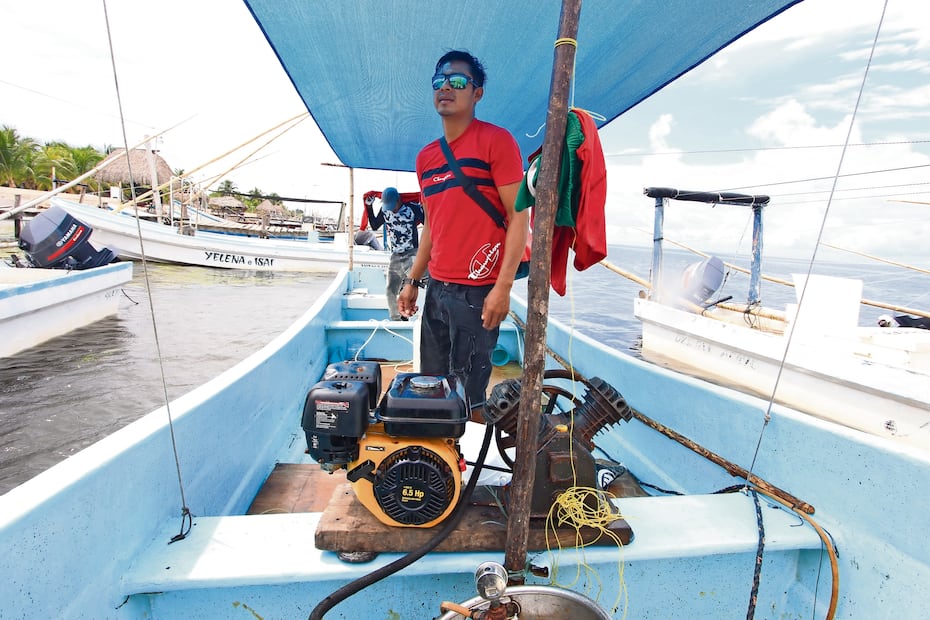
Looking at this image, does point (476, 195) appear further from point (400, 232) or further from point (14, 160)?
point (14, 160)

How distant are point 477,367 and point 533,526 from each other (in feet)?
2.48

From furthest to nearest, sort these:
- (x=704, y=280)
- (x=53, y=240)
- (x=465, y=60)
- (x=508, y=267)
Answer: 1. (x=704, y=280)
2. (x=53, y=240)
3. (x=465, y=60)
4. (x=508, y=267)

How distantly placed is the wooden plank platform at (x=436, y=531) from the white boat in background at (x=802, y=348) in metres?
1.72

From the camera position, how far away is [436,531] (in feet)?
3.84

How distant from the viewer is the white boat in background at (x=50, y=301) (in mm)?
5547

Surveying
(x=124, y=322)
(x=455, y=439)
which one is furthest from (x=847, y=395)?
(x=124, y=322)

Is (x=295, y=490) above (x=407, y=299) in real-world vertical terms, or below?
below

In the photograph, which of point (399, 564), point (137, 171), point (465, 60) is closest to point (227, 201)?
point (137, 171)

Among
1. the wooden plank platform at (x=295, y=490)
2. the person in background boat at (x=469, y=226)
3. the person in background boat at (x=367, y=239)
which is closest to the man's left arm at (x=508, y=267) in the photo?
the person in background boat at (x=469, y=226)

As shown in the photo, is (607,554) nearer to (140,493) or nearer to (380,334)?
(140,493)

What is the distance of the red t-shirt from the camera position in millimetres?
1746

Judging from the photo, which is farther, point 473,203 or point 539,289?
point 473,203

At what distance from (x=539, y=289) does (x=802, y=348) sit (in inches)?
223

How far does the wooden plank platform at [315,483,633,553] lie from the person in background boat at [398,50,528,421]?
54 centimetres
